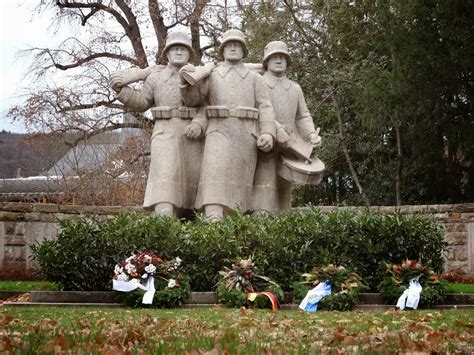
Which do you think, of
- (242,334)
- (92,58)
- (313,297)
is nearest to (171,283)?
(313,297)

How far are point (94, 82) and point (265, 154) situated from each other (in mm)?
14043

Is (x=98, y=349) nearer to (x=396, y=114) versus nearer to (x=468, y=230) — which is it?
(x=468, y=230)

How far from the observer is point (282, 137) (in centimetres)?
1316

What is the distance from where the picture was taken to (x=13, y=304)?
10.4 metres

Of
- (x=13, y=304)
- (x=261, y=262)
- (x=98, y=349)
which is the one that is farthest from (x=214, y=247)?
(x=98, y=349)

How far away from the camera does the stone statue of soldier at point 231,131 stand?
12773 millimetres

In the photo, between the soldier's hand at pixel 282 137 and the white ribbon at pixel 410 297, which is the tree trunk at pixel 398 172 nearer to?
the soldier's hand at pixel 282 137

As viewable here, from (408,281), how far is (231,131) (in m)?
3.19

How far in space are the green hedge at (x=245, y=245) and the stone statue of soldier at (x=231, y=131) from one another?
0.71m

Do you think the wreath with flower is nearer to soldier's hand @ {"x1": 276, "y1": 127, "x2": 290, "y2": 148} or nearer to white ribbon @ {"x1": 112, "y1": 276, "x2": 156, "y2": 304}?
white ribbon @ {"x1": 112, "y1": 276, "x2": 156, "y2": 304}

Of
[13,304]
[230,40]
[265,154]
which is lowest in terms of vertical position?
[13,304]

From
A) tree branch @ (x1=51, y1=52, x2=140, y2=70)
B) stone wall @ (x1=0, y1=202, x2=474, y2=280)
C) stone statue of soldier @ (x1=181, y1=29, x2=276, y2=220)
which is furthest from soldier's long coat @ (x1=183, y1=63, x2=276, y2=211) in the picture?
tree branch @ (x1=51, y1=52, x2=140, y2=70)

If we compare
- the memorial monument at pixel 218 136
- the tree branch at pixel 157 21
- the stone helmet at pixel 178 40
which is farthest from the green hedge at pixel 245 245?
the tree branch at pixel 157 21

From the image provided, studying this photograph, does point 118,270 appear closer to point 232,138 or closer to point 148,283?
point 148,283
